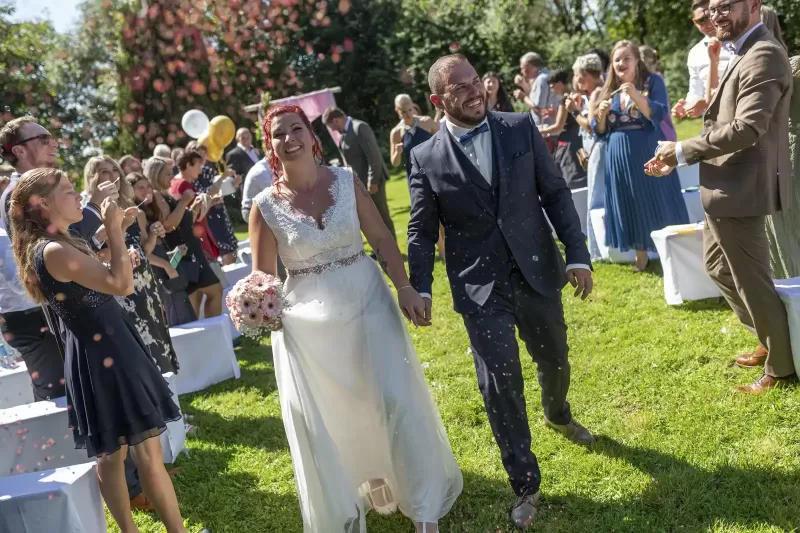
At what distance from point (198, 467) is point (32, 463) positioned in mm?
1015

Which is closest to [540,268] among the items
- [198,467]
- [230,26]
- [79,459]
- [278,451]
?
[278,451]

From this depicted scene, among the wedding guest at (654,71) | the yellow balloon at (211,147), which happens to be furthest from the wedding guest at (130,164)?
the wedding guest at (654,71)

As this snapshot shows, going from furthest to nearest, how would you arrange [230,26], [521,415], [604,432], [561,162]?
[230,26], [561,162], [604,432], [521,415]

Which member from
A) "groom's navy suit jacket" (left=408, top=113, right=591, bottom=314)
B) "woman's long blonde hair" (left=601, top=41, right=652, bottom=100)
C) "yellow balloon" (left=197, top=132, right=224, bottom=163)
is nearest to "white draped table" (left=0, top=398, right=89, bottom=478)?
"groom's navy suit jacket" (left=408, top=113, right=591, bottom=314)

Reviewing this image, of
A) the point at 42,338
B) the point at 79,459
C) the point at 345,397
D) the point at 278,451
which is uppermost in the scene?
the point at 42,338

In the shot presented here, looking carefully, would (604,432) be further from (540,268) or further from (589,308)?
(589,308)

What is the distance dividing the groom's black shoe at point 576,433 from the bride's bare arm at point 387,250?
1.19 meters

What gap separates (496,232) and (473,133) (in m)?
0.49

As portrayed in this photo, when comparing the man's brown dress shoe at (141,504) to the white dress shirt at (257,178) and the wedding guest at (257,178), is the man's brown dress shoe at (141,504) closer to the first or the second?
the wedding guest at (257,178)

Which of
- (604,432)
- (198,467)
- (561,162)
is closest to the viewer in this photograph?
(604,432)

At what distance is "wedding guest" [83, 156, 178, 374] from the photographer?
501 cm

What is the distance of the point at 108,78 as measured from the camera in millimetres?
31266

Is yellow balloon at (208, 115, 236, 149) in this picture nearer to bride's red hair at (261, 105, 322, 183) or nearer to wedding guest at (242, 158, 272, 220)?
wedding guest at (242, 158, 272, 220)

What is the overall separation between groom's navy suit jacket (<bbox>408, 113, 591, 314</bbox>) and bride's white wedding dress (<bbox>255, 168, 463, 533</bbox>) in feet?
1.07
